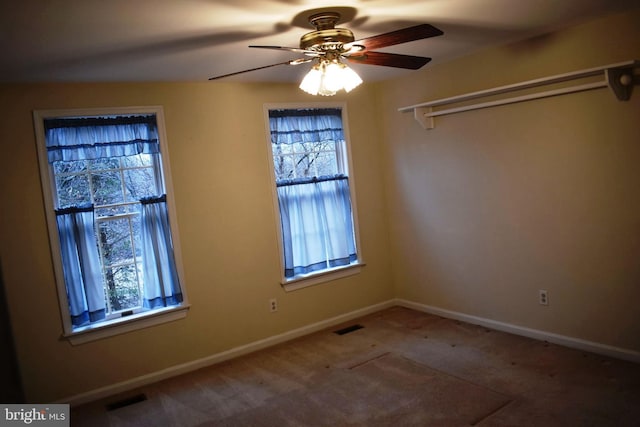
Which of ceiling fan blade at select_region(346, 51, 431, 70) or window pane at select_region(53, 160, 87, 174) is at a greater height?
ceiling fan blade at select_region(346, 51, 431, 70)

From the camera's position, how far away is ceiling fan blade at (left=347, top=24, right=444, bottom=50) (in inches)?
85.7

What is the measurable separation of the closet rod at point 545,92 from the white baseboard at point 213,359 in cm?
197

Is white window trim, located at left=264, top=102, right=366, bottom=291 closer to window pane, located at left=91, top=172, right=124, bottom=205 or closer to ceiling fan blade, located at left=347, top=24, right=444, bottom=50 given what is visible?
window pane, located at left=91, top=172, right=124, bottom=205

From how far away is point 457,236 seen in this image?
14.3ft

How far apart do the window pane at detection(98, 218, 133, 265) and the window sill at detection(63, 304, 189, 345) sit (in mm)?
450

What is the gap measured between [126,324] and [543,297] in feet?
10.5

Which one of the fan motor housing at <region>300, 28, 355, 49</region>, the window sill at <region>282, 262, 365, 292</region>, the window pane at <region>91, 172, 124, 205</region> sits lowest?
the window sill at <region>282, 262, 365, 292</region>

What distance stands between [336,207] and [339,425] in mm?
2243

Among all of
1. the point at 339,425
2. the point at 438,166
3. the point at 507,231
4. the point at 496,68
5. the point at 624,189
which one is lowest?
the point at 339,425

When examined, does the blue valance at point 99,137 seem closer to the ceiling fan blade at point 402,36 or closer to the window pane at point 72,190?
the window pane at point 72,190

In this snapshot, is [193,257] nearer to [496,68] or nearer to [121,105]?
[121,105]

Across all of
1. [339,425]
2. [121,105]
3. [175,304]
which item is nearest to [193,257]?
[175,304]

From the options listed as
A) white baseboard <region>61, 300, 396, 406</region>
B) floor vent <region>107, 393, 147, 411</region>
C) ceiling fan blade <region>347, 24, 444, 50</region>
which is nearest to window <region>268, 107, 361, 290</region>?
white baseboard <region>61, 300, 396, 406</region>

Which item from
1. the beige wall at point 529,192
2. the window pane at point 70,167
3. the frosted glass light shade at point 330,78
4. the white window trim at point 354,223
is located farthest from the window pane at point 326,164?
the frosted glass light shade at point 330,78
